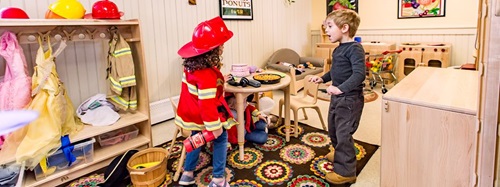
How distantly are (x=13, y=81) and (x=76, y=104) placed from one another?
2.75ft

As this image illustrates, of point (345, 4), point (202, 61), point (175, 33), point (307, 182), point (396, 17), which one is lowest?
point (307, 182)

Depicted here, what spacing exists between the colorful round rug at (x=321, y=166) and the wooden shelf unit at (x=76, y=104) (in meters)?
1.31

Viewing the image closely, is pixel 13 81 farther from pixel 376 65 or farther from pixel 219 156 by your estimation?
pixel 376 65

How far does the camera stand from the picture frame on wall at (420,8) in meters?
4.51

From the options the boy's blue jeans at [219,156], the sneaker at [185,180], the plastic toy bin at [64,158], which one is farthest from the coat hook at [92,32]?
the sneaker at [185,180]

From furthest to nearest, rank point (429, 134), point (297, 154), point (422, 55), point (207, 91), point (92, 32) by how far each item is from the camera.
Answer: point (422, 55) → point (297, 154) → point (92, 32) → point (207, 91) → point (429, 134)

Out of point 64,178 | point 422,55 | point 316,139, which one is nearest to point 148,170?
point 64,178

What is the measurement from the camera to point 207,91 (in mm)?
1724

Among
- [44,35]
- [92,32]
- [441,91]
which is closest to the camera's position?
[441,91]

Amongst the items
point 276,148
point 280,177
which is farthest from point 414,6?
point 280,177

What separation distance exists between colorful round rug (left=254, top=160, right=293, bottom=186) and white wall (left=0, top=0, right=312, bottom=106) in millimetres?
1689

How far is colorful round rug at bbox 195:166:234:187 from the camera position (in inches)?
81.8

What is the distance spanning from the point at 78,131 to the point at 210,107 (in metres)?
1.12

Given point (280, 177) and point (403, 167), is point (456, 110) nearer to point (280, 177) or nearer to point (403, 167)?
point (403, 167)
